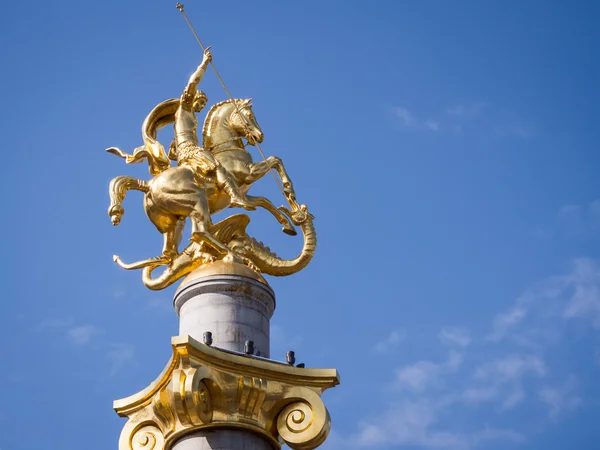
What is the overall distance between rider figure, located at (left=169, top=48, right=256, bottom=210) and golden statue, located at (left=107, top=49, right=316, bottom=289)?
0.07 feet

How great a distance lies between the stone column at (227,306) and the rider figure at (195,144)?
2190 mm

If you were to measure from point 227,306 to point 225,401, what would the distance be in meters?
2.28

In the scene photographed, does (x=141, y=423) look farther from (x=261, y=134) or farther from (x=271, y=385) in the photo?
(x=261, y=134)

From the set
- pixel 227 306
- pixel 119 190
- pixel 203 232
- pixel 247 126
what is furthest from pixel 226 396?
pixel 247 126

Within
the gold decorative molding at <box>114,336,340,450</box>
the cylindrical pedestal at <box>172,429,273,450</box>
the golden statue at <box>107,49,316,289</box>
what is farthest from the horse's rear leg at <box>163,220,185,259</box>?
the cylindrical pedestal at <box>172,429,273,450</box>

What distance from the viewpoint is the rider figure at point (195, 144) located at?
28016 mm

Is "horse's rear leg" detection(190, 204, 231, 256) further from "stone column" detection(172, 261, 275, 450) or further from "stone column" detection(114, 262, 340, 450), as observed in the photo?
"stone column" detection(114, 262, 340, 450)

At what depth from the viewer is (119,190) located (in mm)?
28062

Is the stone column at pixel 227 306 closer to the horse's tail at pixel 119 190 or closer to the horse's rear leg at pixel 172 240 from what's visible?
the horse's rear leg at pixel 172 240

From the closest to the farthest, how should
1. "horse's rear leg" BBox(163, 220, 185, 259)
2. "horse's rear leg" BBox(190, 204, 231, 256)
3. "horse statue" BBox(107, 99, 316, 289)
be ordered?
"horse's rear leg" BBox(190, 204, 231, 256) < "horse statue" BBox(107, 99, 316, 289) < "horse's rear leg" BBox(163, 220, 185, 259)

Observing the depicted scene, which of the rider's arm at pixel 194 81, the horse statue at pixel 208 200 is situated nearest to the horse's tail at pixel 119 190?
the horse statue at pixel 208 200

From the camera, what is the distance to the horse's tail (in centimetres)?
2789

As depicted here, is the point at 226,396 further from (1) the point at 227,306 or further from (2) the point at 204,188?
(2) the point at 204,188

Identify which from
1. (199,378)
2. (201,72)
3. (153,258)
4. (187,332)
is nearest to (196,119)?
(201,72)
